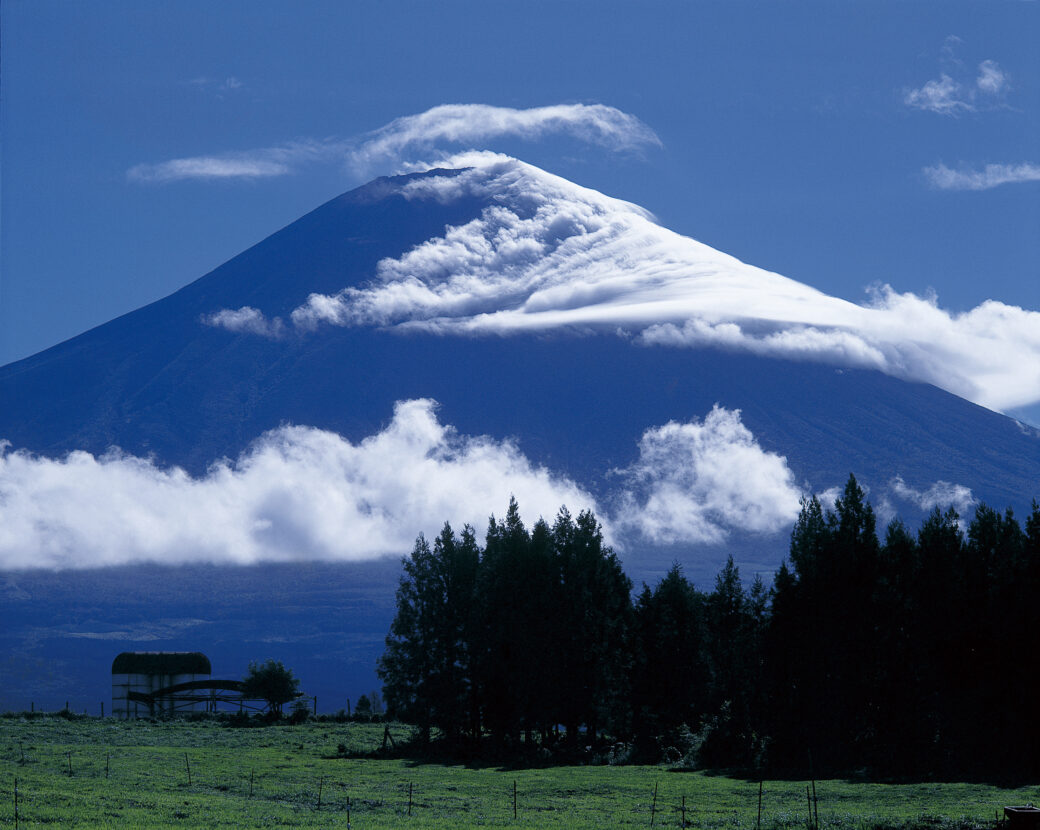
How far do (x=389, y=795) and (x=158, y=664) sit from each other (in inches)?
3237

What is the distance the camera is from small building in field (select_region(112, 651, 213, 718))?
123 meters

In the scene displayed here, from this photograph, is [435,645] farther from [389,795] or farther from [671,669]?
[389,795]

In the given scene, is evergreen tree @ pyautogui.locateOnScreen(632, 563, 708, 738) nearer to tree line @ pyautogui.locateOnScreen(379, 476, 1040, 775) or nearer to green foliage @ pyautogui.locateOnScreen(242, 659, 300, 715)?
tree line @ pyautogui.locateOnScreen(379, 476, 1040, 775)

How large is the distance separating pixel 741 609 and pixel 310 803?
4497cm

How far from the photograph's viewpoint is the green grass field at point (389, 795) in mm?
44344

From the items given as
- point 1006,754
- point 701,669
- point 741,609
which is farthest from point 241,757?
point 1006,754

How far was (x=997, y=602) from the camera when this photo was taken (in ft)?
218

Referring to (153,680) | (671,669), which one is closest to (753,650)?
(671,669)

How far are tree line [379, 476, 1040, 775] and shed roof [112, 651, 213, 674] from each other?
50644mm

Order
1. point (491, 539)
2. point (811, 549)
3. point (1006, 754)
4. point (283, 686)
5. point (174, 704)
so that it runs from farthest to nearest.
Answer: point (174, 704) < point (283, 686) < point (491, 539) < point (811, 549) < point (1006, 754)

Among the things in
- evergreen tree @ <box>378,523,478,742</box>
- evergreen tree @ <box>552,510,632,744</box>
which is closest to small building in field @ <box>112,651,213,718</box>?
evergreen tree @ <box>378,523,478,742</box>

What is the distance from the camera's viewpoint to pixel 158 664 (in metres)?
129

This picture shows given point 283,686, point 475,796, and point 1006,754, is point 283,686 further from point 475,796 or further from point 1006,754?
point 1006,754

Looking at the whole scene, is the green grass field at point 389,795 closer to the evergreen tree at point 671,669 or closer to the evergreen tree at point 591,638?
the evergreen tree at point 591,638
